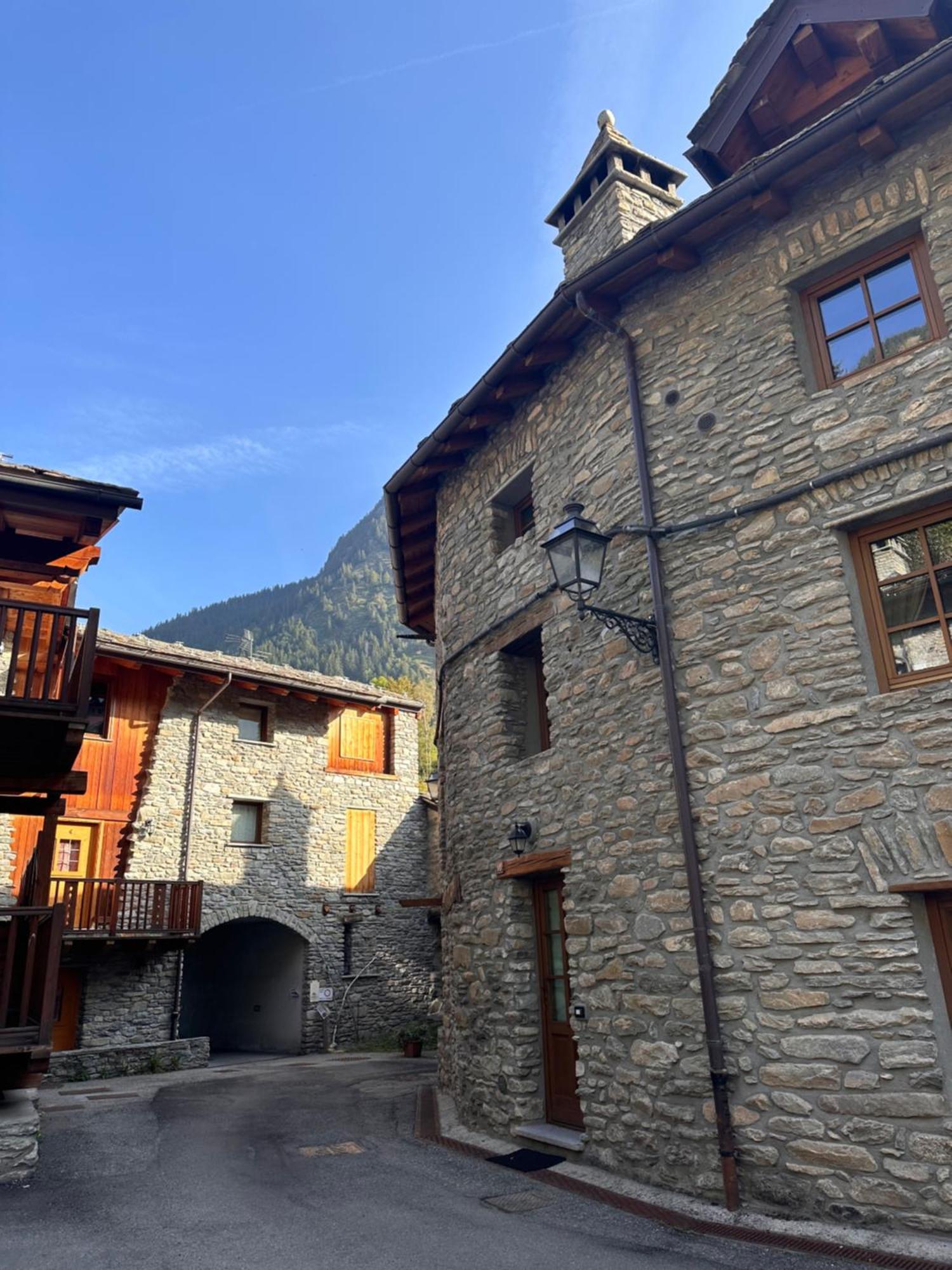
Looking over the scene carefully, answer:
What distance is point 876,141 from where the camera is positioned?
6.00 metres

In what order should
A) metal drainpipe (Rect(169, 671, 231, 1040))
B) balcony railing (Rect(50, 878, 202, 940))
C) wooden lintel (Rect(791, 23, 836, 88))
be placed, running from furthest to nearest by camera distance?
metal drainpipe (Rect(169, 671, 231, 1040))
balcony railing (Rect(50, 878, 202, 940))
wooden lintel (Rect(791, 23, 836, 88))

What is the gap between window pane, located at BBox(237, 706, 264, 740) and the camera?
18.7 m

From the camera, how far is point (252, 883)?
17672 millimetres

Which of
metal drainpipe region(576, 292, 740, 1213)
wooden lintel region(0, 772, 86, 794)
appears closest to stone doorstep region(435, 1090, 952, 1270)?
metal drainpipe region(576, 292, 740, 1213)

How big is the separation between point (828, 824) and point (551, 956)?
330 centimetres

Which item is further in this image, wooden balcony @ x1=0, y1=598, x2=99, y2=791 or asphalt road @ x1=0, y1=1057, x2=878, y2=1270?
wooden balcony @ x1=0, y1=598, x2=99, y2=791

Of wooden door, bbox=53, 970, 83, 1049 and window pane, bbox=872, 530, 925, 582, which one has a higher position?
window pane, bbox=872, 530, 925, 582

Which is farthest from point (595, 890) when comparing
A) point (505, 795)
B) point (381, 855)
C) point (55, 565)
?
point (381, 855)

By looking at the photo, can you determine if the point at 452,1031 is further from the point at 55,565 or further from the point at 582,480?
the point at 55,565

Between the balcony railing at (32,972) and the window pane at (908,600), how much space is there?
6487 mm

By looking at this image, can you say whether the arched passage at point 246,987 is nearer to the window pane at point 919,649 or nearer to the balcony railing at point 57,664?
the balcony railing at point 57,664

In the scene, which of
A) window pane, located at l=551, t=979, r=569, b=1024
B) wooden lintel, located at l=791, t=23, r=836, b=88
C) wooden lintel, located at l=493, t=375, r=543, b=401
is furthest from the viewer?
wooden lintel, located at l=493, t=375, r=543, b=401

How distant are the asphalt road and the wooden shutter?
9826 mm

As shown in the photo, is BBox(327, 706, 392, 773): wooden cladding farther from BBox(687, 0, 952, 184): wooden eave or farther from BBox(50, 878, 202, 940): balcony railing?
BBox(687, 0, 952, 184): wooden eave
